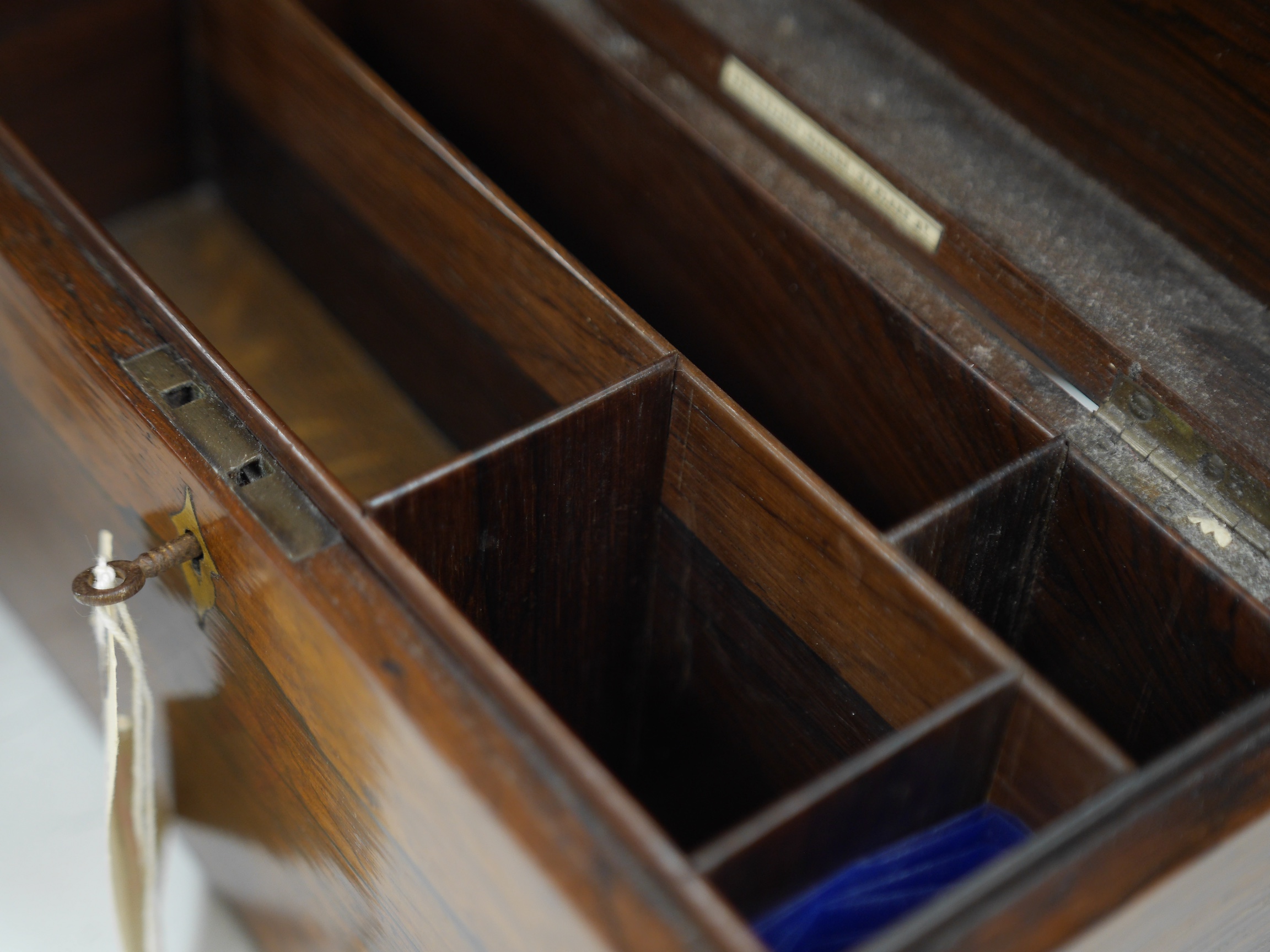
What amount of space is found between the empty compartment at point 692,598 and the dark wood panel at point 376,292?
142 millimetres

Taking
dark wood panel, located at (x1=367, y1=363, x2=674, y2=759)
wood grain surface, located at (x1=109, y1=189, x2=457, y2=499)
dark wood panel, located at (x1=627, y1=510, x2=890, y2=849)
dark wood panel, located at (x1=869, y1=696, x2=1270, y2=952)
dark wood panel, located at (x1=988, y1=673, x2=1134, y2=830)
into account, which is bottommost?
dark wood panel, located at (x1=869, y1=696, x2=1270, y2=952)

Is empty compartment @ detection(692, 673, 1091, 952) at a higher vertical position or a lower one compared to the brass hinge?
lower

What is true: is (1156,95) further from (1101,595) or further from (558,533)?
(558,533)

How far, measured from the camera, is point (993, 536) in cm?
75

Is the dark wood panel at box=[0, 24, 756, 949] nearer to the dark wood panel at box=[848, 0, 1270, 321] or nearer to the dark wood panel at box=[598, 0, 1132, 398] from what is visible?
the dark wood panel at box=[598, 0, 1132, 398]

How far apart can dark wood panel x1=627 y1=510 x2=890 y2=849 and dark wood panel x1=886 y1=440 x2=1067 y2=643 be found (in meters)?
0.09

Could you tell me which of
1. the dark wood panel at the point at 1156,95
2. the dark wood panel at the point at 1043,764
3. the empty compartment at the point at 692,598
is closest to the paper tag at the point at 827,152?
the dark wood panel at the point at 1156,95

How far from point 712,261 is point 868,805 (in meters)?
0.48

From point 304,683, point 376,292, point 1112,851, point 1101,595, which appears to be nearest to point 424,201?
point 376,292

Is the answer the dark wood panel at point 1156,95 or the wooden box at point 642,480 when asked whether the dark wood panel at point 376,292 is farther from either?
the dark wood panel at point 1156,95

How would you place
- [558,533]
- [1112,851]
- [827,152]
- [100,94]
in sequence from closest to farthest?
[1112,851], [558,533], [827,152], [100,94]

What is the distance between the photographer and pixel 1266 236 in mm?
782

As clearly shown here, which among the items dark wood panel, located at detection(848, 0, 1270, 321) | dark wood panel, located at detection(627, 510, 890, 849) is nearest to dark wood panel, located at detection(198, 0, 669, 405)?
dark wood panel, located at detection(627, 510, 890, 849)

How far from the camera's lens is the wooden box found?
1.92ft
